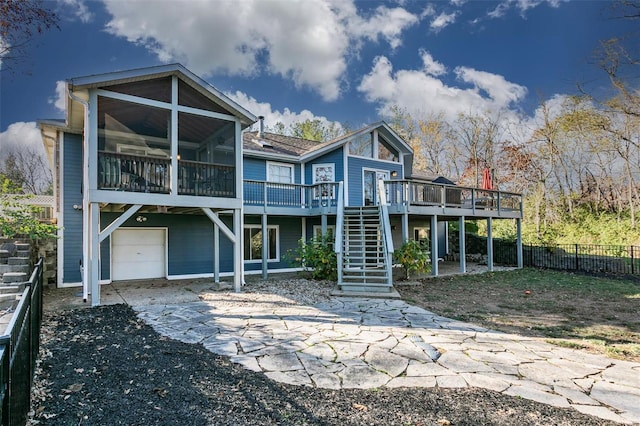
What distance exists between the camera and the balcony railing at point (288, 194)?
474 inches

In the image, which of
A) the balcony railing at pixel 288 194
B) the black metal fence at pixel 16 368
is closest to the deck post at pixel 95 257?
the black metal fence at pixel 16 368

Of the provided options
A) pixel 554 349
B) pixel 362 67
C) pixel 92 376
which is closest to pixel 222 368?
pixel 92 376

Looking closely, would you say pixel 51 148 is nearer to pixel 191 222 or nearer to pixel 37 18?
pixel 191 222

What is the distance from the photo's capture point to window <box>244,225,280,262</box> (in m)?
13.1

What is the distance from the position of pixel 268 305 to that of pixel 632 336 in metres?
6.76

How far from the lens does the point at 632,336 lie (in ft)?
19.0

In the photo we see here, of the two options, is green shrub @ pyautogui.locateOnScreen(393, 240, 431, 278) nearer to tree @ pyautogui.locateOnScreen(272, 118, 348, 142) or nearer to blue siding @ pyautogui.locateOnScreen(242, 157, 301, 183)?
blue siding @ pyautogui.locateOnScreen(242, 157, 301, 183)

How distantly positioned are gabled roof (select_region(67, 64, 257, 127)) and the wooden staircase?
4.69 m

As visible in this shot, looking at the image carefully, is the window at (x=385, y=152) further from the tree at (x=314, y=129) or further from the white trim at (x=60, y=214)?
the tree at (x=314, y=129)

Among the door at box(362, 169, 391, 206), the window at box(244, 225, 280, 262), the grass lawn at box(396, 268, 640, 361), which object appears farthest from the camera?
the door at box(362, 169, 391, 206)

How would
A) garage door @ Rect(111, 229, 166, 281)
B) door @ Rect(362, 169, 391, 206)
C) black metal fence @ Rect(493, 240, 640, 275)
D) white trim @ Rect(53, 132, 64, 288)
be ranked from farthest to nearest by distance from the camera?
door @ Rect(362, 169, 391, 206) < black metal fence @ Rect(493, 240, 640, 275) < garage door @ Rect(111, 229, 166, 281) < white trim @ Rect(53, 132, 64, 288)

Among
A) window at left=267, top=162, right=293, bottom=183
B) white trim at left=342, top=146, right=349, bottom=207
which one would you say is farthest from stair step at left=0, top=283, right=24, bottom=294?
white trim at left=342, top=146, right=349, bottom=207

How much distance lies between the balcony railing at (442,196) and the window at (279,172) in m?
4.21

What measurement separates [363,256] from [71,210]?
8817 millimetres
